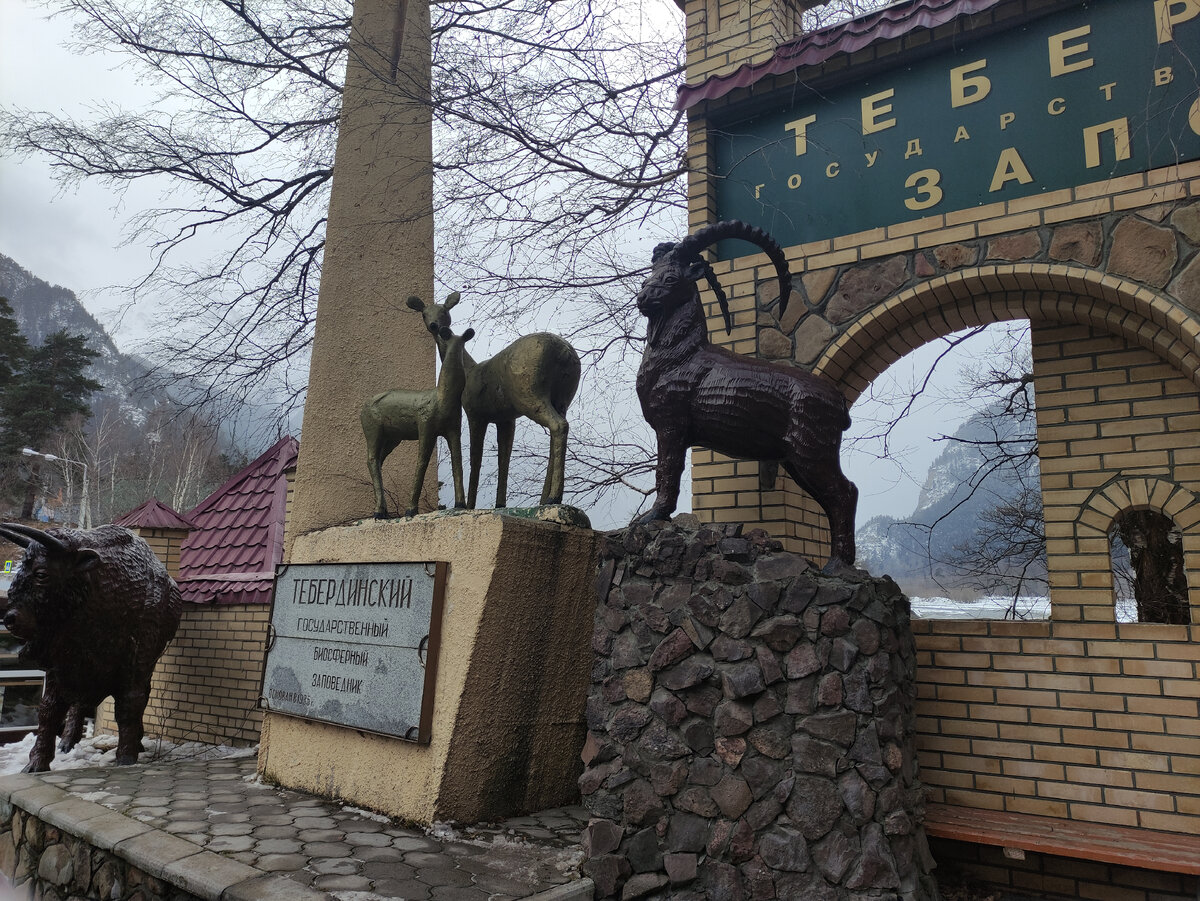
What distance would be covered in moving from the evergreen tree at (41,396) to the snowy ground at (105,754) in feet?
80.9

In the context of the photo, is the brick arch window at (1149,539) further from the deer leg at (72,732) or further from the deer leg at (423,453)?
the deer leg at (72,732)

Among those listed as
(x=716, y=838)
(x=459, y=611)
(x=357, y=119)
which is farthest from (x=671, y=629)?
(x=357, y=119)

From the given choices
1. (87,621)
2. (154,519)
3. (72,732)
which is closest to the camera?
(87,621)

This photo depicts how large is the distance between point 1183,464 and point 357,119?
646 cm

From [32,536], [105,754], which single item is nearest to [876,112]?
[32,536]

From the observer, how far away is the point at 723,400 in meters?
3.81

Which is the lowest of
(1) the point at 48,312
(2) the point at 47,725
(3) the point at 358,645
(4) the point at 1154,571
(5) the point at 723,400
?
(2) the point at 47,725

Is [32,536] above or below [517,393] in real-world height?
below

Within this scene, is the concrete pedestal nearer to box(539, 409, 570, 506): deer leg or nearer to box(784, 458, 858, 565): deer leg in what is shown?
box(539, 409, 570, 506): deer leg

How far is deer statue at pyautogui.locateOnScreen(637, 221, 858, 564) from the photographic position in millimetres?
3672

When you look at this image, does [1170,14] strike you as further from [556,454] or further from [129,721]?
[129,721]

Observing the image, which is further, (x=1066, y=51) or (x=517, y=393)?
(x=517, y=393)

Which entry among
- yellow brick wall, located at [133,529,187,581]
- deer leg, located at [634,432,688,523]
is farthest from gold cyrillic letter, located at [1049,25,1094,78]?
yellow brick wall, located at [133,529,187,581]

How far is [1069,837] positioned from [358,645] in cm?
398
